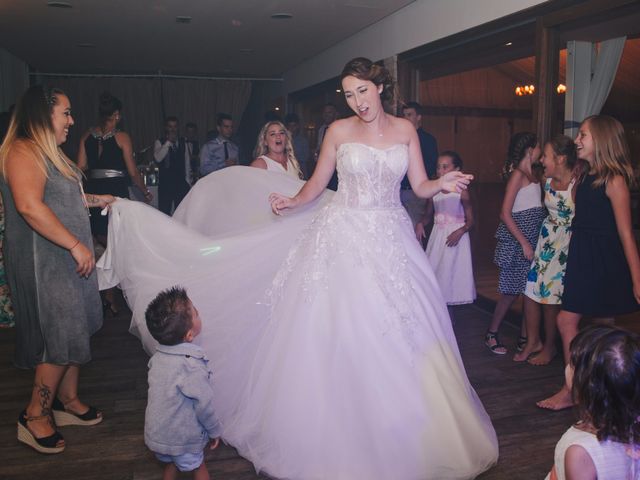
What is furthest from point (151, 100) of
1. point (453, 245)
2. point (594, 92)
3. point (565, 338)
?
point (565, 338)

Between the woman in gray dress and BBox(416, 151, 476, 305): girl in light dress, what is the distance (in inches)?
103

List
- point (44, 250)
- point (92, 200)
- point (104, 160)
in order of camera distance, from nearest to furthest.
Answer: point (44, 250), point (92, 200), point (104, 160)

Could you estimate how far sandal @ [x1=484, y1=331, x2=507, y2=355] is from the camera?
4125mm

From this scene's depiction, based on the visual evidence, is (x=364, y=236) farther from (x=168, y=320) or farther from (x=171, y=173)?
(x=171, y=173)

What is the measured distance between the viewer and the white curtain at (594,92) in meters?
4.25

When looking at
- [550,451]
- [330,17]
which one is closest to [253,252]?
[550,451]

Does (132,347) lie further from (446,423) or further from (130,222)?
(446,423)

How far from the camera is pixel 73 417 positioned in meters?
3.07

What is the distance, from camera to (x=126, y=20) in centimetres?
694

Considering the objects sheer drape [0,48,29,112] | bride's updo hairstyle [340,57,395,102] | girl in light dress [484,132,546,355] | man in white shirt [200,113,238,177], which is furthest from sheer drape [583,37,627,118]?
sheer drape [0,48,29,112]

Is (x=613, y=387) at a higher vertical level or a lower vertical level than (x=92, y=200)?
lower

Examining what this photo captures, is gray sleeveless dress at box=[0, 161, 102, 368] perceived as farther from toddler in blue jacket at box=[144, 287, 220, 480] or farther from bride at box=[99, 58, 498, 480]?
toddler in blue jacket at box=[144, 287, 220, 480]

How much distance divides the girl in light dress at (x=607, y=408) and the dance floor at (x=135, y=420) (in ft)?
4.05

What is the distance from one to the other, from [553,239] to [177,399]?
258cm
